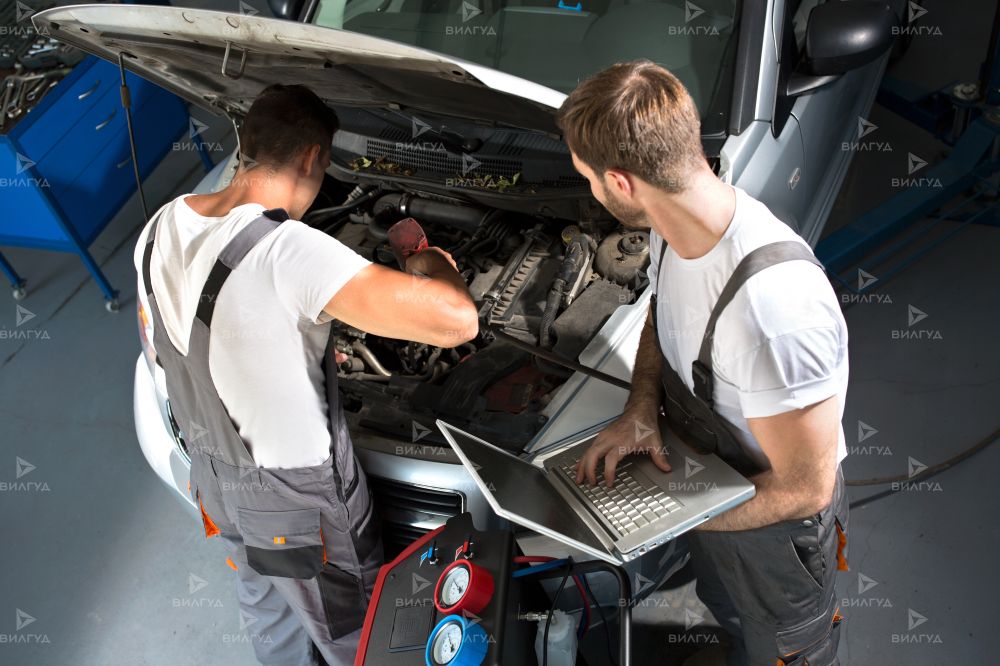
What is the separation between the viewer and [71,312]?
3914mm

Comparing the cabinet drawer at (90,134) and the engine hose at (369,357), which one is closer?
the engine hose at (369,357)

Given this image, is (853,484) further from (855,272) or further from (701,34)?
(701,34)

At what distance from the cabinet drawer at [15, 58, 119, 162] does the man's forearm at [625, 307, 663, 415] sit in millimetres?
2916

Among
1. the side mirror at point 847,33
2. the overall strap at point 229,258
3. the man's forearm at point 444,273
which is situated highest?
the side mirror at point 847,33

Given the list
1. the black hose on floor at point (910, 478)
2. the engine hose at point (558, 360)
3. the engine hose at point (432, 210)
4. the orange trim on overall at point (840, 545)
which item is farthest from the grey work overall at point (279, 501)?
the black hose on floor at point (910, 478)

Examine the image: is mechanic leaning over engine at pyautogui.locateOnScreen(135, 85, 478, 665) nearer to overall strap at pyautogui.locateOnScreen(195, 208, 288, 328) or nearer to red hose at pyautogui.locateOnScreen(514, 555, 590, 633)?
overall strap at pyautogui.locateOnScreen(195, 208, 288, 328)

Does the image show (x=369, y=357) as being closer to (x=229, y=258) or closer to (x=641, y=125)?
(x=229, y=258)

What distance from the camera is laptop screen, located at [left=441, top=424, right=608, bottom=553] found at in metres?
1.55

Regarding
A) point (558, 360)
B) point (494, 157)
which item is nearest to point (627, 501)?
point (558, 360)

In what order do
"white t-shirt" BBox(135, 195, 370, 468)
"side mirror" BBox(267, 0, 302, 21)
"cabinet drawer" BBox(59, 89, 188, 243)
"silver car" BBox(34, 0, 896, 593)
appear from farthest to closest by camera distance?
"cabinet drawer" BBox(59, 89, 188, 243)
"side mirror" BBox(267, 0, 302, 21)
"silver car" BBox(34, 0, 896, 593)
"white t-shirt" BBox(135, 195, 370, 468)

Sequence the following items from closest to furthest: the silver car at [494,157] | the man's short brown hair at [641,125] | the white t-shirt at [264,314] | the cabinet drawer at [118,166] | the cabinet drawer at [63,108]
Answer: the man's short brown hair at [641,125] < the white t-shirt at [264,314] < the silver car at [494,157] < the cabinet drawer at [63,108] < the cabinet drawer at [118,166]

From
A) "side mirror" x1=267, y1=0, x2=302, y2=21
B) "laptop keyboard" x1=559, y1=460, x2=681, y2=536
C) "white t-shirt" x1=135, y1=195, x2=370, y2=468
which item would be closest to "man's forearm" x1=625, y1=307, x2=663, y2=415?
"laptop keyboard" x1=559, y1=460, x2=681, y2=536

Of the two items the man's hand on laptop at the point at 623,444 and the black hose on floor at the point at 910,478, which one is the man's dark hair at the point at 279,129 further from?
the black hose on floor at the point at 910,478

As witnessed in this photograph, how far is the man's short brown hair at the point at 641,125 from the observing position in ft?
4.32
